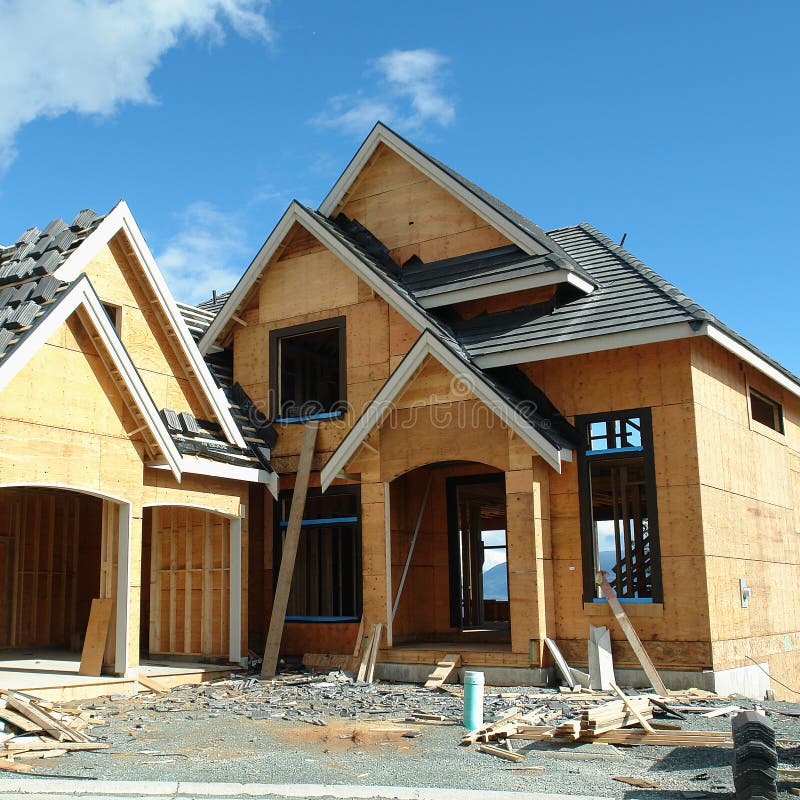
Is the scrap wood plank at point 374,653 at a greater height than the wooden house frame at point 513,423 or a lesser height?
lesser

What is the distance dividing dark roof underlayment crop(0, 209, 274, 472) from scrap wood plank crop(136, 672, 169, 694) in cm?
363

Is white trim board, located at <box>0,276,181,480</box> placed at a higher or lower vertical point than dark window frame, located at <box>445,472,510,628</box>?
higher

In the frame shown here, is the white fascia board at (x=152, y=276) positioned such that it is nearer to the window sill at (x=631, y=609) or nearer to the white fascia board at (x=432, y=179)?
the white fascia board at (x=432, y=179)

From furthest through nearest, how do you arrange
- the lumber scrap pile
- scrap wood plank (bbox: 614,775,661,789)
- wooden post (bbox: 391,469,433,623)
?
wooden post (bbox: 391,469,433,623) < the lumber scrap pile < scrap wood plank (bbox: 614,775,661,789)

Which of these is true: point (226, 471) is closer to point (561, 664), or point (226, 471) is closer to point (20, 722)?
point (561, 664)

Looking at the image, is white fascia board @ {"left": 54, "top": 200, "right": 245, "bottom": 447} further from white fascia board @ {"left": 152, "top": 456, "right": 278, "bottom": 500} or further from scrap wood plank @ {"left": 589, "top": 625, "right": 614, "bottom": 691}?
scrap wood plank @ {"left": 589, "top": 625, "right": 614, "bottom": 691}

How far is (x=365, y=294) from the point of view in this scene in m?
18.7

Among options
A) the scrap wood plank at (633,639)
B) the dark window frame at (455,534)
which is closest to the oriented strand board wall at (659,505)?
the scrap wood plank at (633,639)

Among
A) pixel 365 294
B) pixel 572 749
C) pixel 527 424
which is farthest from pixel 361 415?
pixel 572 749

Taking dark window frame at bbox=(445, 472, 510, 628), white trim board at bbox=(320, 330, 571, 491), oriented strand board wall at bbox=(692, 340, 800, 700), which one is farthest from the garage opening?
oriented strand board wall at bbox=(692, 340, 800, 700)

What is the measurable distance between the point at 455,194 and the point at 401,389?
453cm

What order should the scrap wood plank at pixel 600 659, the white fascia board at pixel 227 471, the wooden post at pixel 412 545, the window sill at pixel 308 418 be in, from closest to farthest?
the scrap wood plank at pixel 600 659 → the white fascia board at pixel 227 471 → the wooden post at pixel 412 545 → the window sill at pixel 308 418

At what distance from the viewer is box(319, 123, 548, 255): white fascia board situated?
17.8m

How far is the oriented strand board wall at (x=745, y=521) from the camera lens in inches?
615
